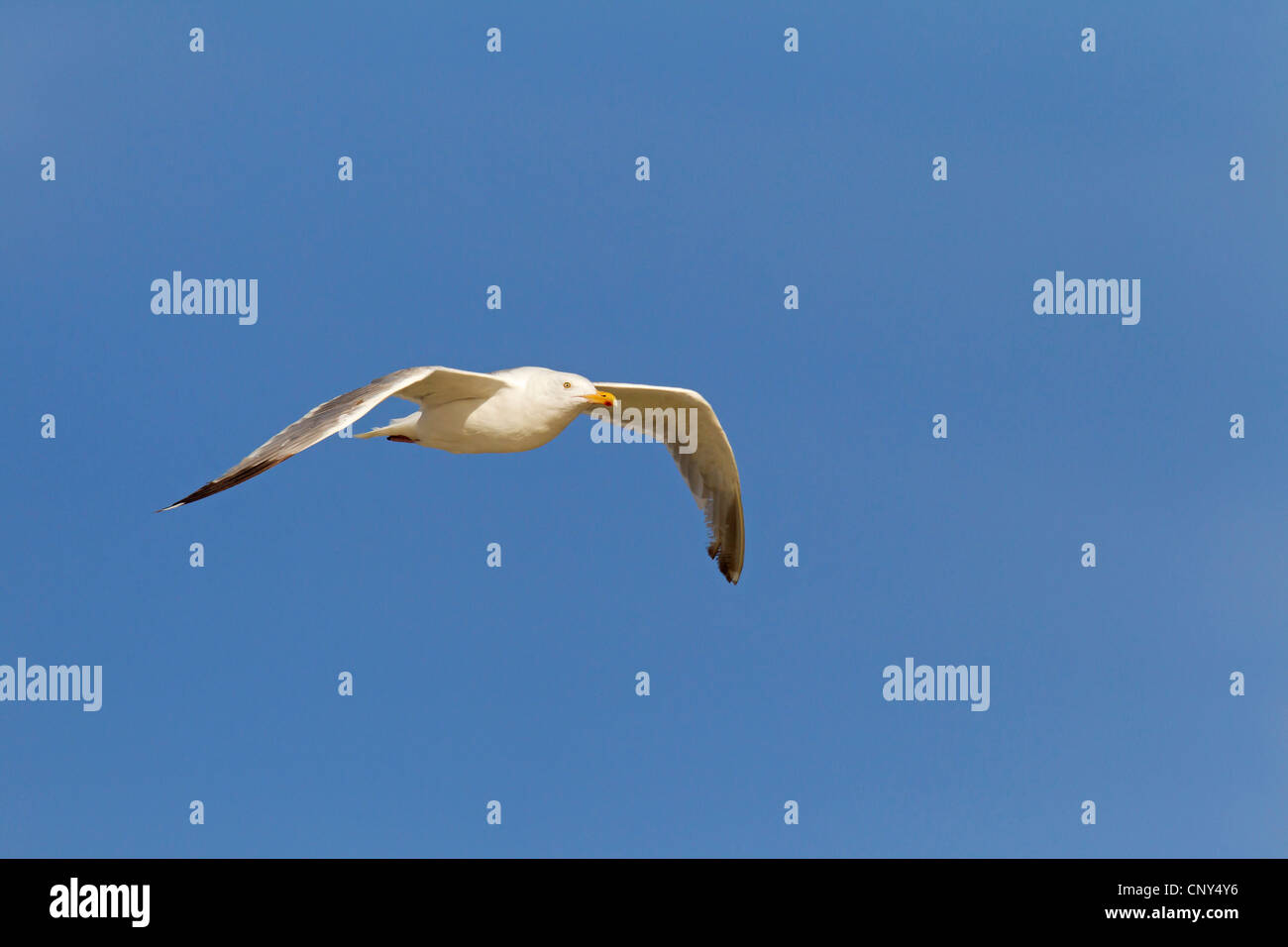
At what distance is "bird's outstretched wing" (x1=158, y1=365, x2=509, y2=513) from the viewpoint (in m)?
13.5

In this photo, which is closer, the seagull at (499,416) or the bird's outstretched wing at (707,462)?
the seagull at (499,416)

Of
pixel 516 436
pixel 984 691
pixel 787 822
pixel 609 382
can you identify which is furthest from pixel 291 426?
pixel 984 691

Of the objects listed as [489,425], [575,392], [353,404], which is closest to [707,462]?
[575,392]

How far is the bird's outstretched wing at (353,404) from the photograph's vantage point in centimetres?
1354

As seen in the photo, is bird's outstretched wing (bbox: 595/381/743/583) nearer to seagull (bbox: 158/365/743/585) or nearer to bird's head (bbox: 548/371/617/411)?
seagull (bbox: 158/365/743/585)

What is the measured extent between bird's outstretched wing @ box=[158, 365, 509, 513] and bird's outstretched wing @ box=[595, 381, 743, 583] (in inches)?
115

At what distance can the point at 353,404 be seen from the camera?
14531 mm

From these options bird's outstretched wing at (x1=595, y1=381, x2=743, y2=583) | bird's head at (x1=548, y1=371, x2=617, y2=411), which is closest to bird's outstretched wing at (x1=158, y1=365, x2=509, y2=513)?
bird's head at (x1=548, y1=371, x2=617, y2=411)

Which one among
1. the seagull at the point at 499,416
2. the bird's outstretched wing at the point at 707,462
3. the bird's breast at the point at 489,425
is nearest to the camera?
the seagull at the point at 499,416

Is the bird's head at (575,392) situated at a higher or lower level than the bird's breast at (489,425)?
higher

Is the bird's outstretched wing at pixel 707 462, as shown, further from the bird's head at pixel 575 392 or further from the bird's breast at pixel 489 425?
the bird's breast at pixel 489 425

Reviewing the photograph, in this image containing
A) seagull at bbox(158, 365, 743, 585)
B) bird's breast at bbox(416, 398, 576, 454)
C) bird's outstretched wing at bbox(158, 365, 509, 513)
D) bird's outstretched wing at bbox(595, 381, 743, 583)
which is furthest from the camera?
bird's outstretched wing at bbox(595, 381, 743, 583)

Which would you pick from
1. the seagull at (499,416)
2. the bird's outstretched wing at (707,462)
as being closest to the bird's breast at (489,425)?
the seagull at (499,416)

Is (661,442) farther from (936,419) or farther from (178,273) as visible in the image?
(178,273)
